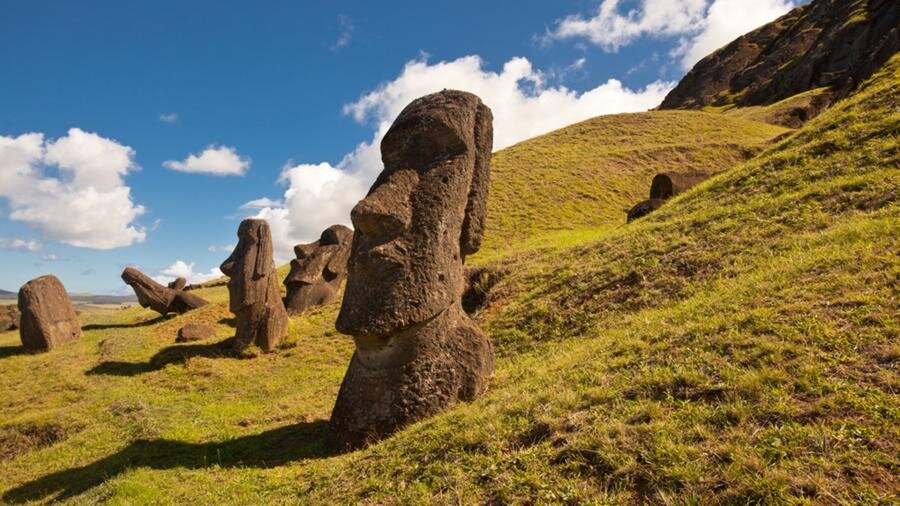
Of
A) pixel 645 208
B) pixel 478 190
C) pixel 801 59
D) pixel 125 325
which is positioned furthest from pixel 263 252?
pixel 801 59

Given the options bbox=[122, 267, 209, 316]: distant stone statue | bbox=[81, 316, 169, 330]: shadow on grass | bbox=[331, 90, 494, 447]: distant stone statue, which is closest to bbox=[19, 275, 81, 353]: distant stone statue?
bbox=[81, 316, 169, 330]: shadow on grass

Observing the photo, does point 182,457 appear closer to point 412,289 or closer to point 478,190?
point 412,289

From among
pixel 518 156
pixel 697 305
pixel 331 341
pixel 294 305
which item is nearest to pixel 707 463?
pixel 697 305

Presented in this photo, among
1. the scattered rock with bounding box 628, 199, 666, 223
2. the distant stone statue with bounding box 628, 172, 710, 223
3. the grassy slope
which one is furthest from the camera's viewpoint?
the distant stone statue with bounding box 628, 172, 710, 223

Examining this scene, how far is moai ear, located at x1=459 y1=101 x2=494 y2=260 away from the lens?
28.6ft

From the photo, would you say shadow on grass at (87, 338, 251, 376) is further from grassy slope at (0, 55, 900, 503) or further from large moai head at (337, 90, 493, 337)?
large moai head at (337, 90, 493, 337)

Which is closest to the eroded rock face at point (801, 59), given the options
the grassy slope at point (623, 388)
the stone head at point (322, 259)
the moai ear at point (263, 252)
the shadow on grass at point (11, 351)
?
the grassy slope at point (623, 388)

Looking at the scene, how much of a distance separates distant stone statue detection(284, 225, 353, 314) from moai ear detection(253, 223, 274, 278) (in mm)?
4285

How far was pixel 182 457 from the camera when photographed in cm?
743

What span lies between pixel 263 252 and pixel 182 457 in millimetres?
8647

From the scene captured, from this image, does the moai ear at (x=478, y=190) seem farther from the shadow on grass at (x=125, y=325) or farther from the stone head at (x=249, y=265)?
the shadow on grass at (x=125, y=325)

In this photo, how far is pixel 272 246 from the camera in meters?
15.7

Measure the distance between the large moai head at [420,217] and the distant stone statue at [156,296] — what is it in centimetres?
1802

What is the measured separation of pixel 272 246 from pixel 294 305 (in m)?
4.30
